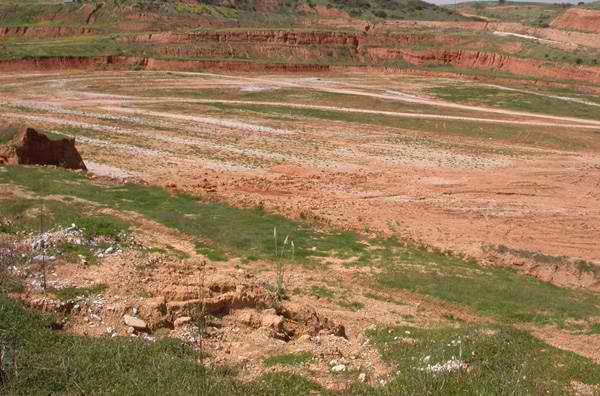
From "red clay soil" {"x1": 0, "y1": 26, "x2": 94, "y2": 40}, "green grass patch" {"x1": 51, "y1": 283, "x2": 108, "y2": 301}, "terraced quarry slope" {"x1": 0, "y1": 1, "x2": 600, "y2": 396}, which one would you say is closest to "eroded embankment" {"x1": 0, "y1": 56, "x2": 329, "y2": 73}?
"terraced quarry slope" {"x1": 0, "y1": 1, "x2": 600, "y2": 396}

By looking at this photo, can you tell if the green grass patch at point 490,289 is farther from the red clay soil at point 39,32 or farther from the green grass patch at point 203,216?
the red clay soil at point 39,32

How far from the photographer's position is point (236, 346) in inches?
451

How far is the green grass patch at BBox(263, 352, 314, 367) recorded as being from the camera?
1059 cm

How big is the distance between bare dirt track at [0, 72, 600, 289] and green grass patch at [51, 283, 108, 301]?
11520mm

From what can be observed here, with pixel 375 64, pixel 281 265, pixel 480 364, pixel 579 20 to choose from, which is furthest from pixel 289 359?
pixel 579 20

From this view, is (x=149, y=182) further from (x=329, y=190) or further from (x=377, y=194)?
(x=377, y=194)

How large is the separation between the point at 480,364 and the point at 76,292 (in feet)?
25.7

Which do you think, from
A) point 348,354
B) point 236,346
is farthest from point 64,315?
point 348,354

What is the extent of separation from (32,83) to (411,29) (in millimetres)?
59398

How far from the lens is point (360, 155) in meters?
36.2

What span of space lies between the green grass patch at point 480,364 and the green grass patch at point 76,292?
18.9 ft

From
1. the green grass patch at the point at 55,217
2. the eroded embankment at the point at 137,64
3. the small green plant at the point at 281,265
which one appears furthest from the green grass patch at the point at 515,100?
the green grass patch at the point at 55,217

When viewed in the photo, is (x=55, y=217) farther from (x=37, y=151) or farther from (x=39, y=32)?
(x=39, y=32)

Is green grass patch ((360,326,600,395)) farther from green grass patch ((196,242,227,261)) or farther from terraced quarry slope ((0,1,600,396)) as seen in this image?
green grass patch ((196,242,227,261))
